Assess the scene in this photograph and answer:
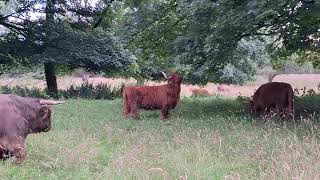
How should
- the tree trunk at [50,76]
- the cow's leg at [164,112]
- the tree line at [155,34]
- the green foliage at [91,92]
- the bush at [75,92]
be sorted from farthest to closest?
the tree trunk at [50,76], the green foliage at [91,92], the bush at [75,92], the cow's leg at [164,112], the tree line at [155,34]

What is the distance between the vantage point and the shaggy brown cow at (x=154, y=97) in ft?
44.8

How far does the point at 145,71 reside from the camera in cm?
2930

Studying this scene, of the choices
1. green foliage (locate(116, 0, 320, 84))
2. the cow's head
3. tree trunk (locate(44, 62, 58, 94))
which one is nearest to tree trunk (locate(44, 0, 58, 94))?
tree trunk (locate(44, 62, 58, 94))

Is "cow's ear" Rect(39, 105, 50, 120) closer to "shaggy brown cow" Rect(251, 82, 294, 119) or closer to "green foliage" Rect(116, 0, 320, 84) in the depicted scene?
"green foliage" Rect(116, 0, 320, 84)

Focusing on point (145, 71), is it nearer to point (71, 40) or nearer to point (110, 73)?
point (110, 73)

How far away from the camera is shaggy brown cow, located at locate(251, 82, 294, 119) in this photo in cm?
1271

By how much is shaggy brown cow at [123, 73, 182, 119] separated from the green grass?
187 centimetres

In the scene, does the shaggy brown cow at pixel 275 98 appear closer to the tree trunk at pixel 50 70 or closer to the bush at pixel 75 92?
the bush at pixel 75 92

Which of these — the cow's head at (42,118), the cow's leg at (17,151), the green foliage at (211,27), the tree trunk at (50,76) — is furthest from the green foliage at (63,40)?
the cow's leg at (17,151)

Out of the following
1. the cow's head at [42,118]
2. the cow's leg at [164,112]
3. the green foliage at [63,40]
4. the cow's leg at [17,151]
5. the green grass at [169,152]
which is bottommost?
the cow's leg at [164,112]

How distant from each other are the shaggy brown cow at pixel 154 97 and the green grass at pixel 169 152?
1.87 metres

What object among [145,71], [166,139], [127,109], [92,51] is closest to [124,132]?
[166,139]

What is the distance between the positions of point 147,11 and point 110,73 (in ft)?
22.3

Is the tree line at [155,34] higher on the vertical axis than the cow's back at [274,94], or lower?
higher
